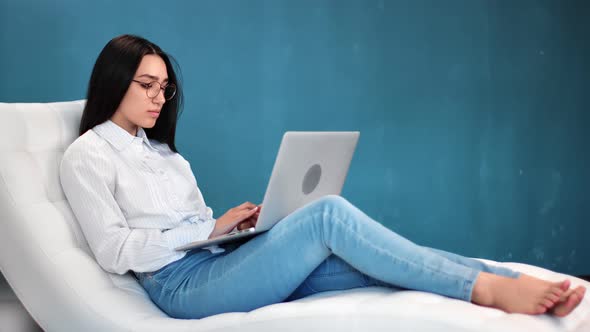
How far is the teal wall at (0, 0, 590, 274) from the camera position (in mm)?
3064

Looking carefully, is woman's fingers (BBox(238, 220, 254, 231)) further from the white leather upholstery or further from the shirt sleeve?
the white leather upholstery

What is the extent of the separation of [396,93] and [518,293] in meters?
2.16

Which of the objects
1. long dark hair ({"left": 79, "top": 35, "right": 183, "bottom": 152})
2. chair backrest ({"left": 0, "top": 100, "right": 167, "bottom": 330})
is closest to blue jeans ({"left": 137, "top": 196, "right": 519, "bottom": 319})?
chair backrest ({"left": 0, "top": 100, "right": 167, "bottom": 330})

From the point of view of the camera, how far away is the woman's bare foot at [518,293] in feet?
5.08

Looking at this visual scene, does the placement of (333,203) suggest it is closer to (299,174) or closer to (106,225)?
(299,174)

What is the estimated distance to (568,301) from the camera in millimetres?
1548

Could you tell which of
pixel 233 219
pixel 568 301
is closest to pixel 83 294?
pixel 233 219

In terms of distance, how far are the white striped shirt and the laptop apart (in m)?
0.09

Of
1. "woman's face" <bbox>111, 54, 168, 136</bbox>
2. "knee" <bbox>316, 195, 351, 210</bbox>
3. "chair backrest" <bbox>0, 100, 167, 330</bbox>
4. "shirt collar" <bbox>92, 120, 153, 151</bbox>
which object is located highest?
"woman's face" <bbox>111, 54, 168, 136</bbox>

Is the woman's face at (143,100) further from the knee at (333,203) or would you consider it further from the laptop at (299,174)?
the knee at (333,203)

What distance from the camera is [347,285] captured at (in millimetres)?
1848

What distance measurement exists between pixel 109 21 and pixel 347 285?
177 centimetres

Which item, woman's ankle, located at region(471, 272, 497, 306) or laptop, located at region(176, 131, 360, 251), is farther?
laptop, located at region(176, 131, 360, 251)

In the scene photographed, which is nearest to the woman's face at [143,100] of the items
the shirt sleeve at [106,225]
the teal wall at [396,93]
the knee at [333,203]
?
the shirt sleeve at [106,225]
